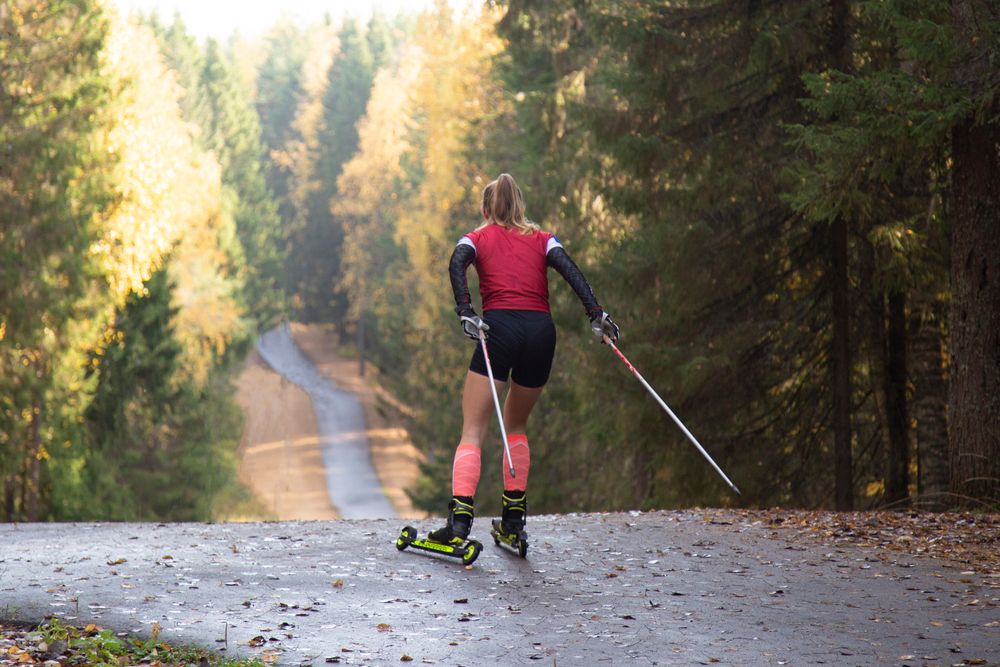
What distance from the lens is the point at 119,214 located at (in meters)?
19.7

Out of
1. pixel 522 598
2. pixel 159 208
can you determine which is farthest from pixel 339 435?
pixel 522 598

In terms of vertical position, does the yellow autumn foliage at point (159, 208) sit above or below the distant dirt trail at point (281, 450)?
above

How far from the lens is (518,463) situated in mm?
6684

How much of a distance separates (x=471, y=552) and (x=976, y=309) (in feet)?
16.9

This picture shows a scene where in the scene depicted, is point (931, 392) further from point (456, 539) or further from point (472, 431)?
point (456, 539)

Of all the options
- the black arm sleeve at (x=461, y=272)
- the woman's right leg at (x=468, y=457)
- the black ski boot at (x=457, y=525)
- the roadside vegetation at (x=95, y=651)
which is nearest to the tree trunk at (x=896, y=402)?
the woman's right leg at (x=468, y=457)

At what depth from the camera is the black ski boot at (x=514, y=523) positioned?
262 inches

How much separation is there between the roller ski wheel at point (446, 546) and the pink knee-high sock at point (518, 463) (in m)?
0.51

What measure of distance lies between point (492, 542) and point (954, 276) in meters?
4.81

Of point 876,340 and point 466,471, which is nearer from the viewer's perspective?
point 466,471

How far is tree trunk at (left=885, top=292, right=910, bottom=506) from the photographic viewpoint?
12.1m

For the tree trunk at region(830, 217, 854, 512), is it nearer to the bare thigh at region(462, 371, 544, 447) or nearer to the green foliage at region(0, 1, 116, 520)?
the bare thigh at region(462, 371, 544, 447)

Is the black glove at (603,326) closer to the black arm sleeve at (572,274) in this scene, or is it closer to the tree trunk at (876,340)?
the black arm sleeve at (572,274)

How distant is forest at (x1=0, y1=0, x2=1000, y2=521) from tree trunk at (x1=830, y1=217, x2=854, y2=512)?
0.10 feet
